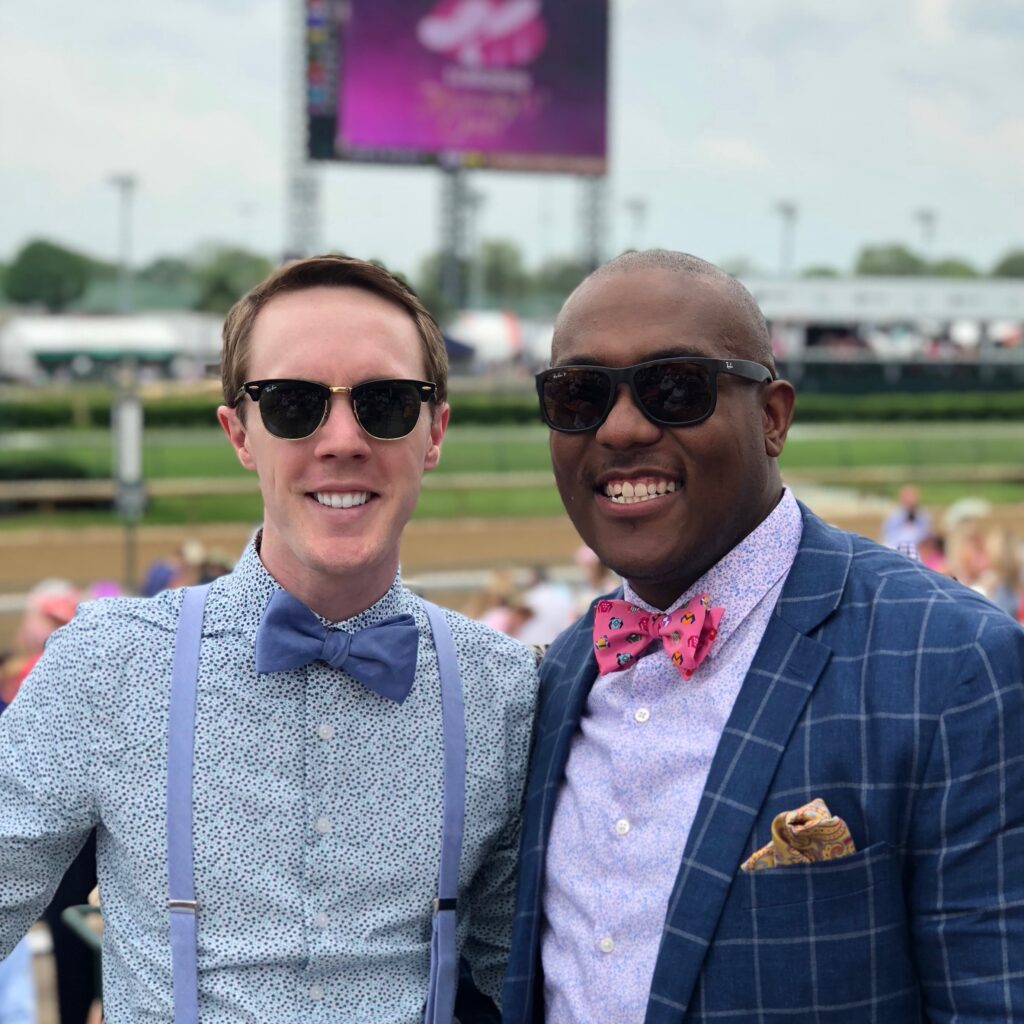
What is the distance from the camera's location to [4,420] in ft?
89.2

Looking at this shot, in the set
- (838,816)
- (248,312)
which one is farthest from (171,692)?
(838,816)

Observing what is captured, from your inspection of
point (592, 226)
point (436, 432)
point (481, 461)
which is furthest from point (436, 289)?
point (436, 432)

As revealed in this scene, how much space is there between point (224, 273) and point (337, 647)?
8743cm

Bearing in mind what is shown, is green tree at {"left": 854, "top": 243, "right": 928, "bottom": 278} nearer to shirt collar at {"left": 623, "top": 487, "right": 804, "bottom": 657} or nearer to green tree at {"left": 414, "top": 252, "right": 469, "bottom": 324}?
green tree at {"left": 414, "top": 252, "right": 469, "bottom": 324}

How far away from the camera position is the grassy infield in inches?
687

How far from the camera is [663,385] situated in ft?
6.63

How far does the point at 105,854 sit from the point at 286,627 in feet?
1.49

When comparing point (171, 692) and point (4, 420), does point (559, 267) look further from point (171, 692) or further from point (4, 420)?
point (171, 692)

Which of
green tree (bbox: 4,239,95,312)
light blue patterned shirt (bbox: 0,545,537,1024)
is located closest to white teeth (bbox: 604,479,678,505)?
light blue patterned shirt (bbox: 0,545,537,1024)

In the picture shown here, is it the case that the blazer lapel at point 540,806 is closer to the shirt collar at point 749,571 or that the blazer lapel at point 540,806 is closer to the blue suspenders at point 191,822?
the blue suspenders at point 191,822

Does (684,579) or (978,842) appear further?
(684,579)

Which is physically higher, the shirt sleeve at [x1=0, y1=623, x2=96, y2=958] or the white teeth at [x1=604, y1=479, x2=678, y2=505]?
the white teeth at [x1=604, y1=479, x2=678, y2=505]

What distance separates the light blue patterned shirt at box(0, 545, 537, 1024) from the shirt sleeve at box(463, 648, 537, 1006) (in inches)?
6.3

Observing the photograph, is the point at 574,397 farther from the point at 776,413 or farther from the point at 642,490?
the point at 776,413
